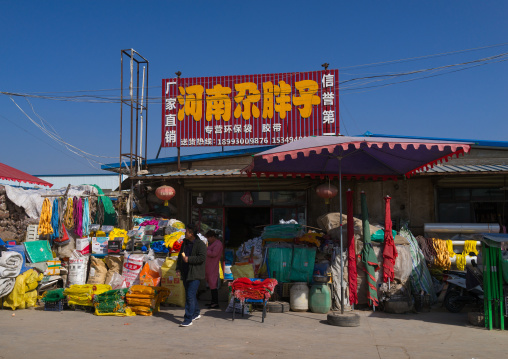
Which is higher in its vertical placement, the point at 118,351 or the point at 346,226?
the point at 346,226

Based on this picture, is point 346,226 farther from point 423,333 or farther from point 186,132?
point 186,132

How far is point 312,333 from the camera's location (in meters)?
7.29

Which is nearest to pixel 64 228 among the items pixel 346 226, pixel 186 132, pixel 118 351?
pixel 186 132

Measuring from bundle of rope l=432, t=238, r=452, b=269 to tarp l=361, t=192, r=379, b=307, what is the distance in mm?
2877

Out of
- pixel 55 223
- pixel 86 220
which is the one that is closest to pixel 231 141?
pixel 86 220

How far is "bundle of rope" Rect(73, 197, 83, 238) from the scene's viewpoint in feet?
39.9

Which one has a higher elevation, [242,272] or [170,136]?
[170,136]

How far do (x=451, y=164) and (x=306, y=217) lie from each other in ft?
14.9

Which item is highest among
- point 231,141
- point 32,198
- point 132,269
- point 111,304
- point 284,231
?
point 231,141

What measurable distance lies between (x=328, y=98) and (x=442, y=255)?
594 centimetres

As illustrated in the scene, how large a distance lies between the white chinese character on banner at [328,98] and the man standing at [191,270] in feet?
25.0

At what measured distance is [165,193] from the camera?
12938 mm

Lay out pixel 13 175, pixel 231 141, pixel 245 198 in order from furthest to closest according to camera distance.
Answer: pixel 13 175, pixel 231 141, pixel 245 198

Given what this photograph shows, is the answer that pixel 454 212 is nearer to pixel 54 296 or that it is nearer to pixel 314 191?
pixel 314 191
